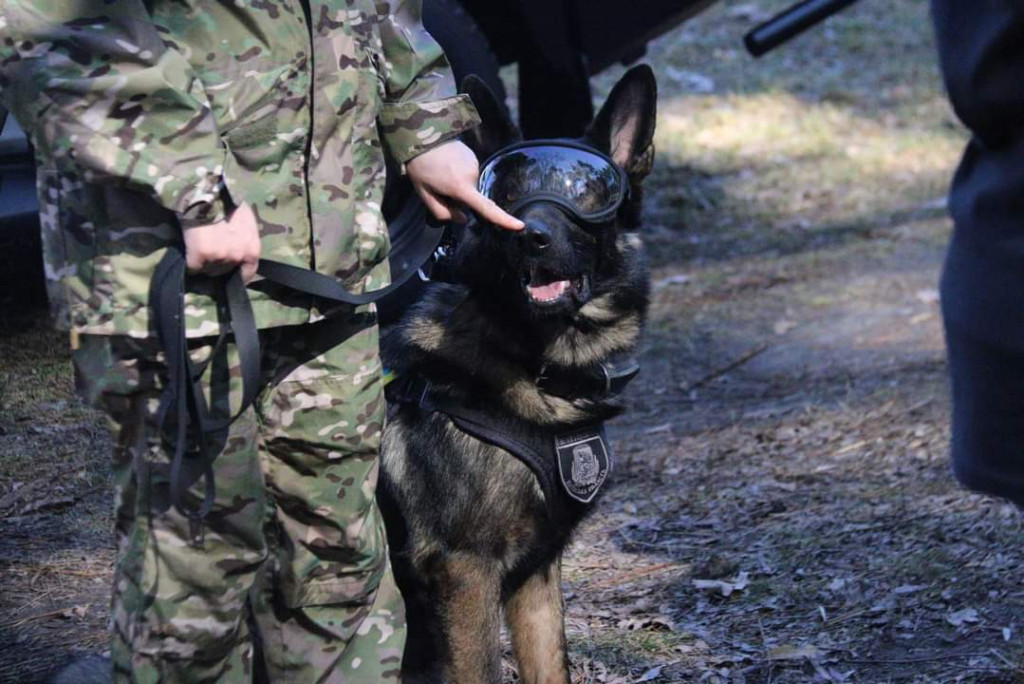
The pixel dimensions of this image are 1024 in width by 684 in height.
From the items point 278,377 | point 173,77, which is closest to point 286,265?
point 278,377

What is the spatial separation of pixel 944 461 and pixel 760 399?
103 cm

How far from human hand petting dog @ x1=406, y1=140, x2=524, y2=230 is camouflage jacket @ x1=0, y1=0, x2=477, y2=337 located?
0.04m

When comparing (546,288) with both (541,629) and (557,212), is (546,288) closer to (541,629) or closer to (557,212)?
(557,212)

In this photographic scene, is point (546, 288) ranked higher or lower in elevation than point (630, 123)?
lower

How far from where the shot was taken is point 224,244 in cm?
194

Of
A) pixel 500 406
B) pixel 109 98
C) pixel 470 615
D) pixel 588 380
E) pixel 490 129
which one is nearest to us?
pixel 109 98

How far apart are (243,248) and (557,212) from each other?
47.7 inches

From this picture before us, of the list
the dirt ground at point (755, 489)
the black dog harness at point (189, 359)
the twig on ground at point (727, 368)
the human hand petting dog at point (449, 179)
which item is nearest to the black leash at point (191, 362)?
the black dog harness at point (189, 359)

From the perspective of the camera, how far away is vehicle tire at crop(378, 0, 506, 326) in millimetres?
4605

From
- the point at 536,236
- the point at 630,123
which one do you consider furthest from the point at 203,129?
the point at 630,123

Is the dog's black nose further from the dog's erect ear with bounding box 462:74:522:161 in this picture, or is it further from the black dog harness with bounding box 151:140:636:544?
the black dog harness with bounding box 151:140:636:544

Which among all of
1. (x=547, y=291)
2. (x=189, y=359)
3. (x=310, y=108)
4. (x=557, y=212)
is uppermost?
(x=310, y=108)

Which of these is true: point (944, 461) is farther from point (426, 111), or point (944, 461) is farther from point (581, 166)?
point (426, 111)

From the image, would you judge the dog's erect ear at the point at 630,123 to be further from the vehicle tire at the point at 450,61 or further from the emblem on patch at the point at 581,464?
the vehicle tire at the point at 450,61
